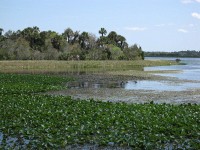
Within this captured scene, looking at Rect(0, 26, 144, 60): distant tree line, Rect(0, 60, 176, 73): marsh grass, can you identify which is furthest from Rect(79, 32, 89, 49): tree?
Rect(0, 60, 176, 73): marsh grass

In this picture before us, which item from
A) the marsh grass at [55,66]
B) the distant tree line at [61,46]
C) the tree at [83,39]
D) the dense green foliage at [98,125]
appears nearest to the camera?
the dense green foliage at [98,125]

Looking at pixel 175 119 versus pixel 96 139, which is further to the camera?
pixel 175 119

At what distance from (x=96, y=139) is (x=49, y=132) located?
7.63 feet

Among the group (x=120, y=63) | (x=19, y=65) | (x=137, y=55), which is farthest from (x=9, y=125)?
(x=137, y=55)

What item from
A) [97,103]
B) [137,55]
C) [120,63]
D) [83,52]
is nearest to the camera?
[97,103]

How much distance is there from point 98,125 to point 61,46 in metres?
93.0

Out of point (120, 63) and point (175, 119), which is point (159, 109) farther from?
point (120, 63)

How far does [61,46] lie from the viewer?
106562 mm

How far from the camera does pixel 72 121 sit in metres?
16.0

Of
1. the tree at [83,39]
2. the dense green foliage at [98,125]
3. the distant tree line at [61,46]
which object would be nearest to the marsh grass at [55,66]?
the distant tree line at [61,46]

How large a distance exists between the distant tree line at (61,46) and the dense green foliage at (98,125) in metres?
→ 77.2

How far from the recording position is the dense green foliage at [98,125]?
42.3 ft

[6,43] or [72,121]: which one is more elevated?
[6,43]

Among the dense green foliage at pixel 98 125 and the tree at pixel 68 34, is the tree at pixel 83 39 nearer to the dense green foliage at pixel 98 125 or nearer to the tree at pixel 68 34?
the tree at pixel 68 34
